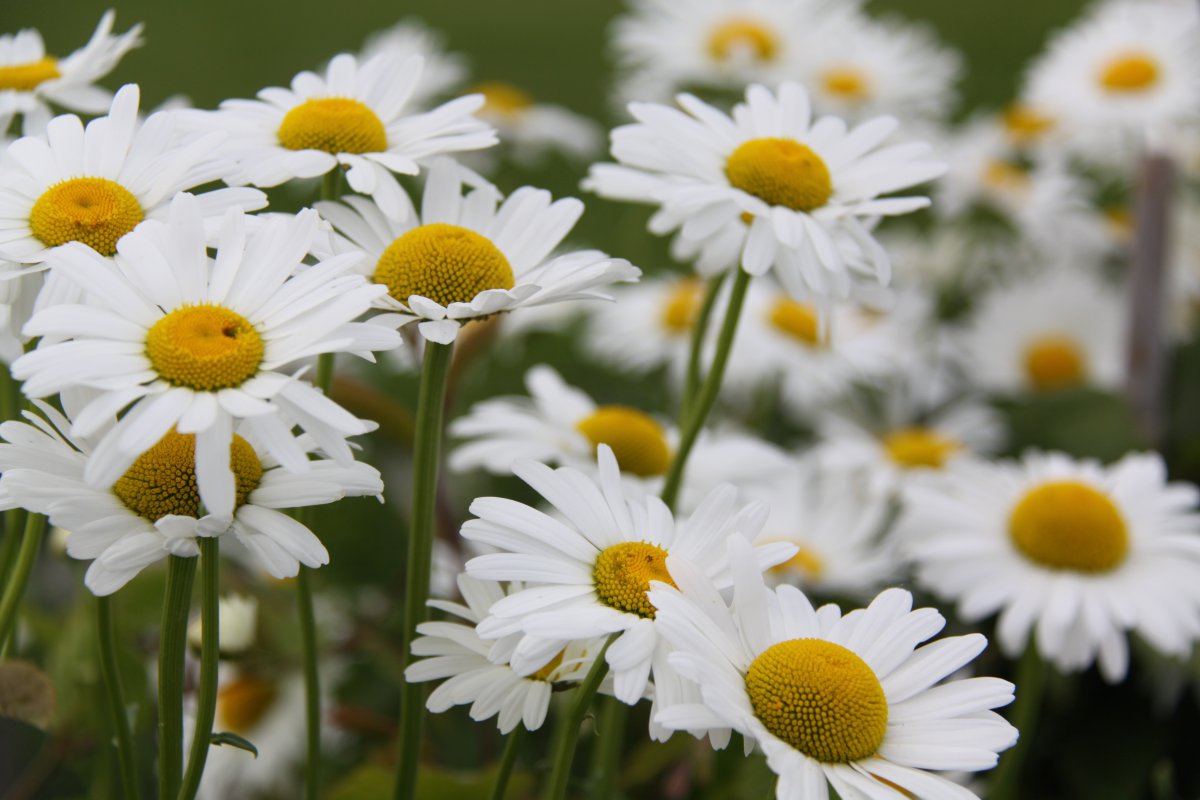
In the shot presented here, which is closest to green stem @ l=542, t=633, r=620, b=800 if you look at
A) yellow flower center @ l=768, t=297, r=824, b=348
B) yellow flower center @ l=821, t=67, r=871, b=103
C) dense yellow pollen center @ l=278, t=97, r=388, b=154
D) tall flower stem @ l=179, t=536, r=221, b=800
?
tall flower stem @ l=179, t=536, r=221, b=800

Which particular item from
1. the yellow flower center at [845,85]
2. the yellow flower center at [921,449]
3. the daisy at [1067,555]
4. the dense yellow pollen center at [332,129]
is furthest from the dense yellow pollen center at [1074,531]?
the yellow flower center at [845,85]

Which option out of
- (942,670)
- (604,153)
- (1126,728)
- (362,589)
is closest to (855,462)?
(1126,728)

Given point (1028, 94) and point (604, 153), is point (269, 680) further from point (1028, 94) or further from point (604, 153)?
point (604, 153)

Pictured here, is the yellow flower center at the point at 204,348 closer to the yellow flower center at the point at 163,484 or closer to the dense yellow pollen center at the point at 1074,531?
the yellow flower center at the point at 163,484

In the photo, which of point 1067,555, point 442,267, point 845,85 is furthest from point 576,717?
point 845,85

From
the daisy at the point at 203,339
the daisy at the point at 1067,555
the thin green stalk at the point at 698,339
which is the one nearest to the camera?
the daisy at the point at 203,339

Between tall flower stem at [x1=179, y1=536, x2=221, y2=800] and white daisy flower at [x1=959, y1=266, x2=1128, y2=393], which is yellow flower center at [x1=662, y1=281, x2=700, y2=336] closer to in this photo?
white daisy flower at [x1=959, y1=266, x2=1128, y2=393]
